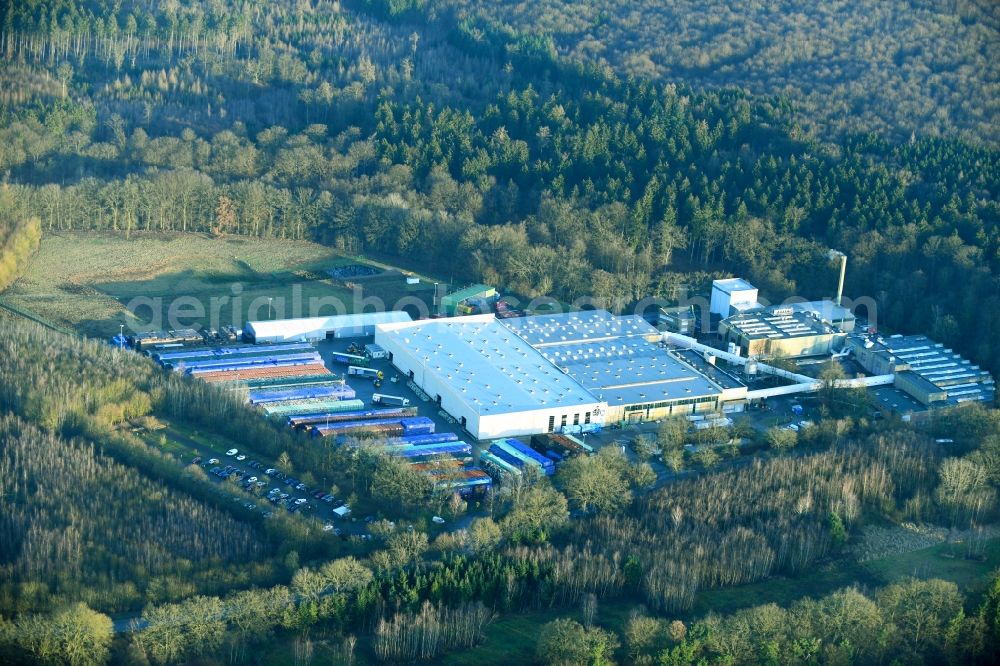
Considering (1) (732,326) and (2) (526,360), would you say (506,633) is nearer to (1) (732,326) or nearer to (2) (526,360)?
(2) (526,360)

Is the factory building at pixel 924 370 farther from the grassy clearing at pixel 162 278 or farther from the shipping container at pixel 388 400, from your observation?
the grassy clearing at pixel 162 278

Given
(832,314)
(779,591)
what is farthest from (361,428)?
(832,314)

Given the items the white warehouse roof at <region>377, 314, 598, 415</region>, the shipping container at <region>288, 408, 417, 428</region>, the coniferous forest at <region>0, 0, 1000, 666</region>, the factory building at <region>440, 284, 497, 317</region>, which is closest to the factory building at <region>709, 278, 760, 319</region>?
the coniferous forest at <region>0, 0, 1000, 666</region>

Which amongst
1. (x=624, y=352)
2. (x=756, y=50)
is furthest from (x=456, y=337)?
(x=756, y=50)

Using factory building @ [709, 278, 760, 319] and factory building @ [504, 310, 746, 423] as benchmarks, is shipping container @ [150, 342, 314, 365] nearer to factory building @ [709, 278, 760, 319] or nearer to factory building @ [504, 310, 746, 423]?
factory building @ [504, 310, 746, 423]

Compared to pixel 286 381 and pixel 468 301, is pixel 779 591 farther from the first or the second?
pixel 468 301

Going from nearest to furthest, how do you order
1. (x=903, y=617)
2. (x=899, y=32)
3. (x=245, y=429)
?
(x=903, y=617)
(x=245, y=429)
(x=899, y=32)
